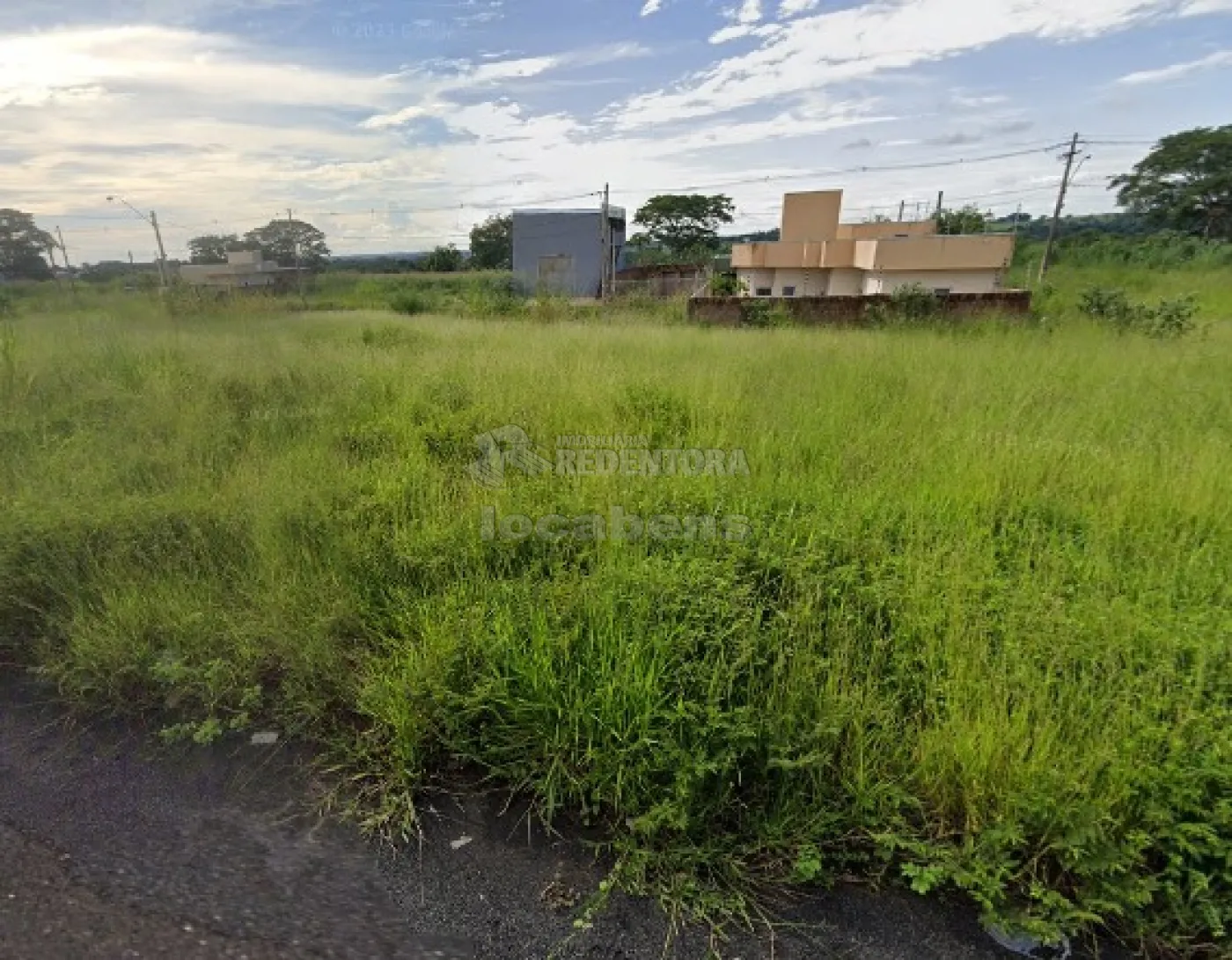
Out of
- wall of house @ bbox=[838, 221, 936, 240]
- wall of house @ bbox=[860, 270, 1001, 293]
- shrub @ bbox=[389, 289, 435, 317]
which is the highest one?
wall of house @ bbox=[838, 221, 936, 240]

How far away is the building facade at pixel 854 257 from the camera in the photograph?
20000 mm

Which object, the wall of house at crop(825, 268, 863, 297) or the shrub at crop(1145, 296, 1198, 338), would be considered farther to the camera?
the wall of house at crop(825, 268, 863, 297)

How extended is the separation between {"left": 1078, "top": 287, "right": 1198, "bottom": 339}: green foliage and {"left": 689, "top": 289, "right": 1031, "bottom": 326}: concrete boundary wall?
906mm

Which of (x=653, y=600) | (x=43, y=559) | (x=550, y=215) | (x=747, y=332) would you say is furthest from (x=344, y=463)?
(x=550, y=215)

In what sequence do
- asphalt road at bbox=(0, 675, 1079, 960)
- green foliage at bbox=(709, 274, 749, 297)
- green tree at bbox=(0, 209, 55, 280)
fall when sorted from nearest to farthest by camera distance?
asphalt road at bbox=(0, 675, 1079, 960) < green tree at bbox=(0, 209, 55, 280) < green foliage at bbox=(709, 274, 749, 297)

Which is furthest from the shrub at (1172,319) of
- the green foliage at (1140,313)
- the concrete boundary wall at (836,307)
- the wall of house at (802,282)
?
the wall of house at (802,282)

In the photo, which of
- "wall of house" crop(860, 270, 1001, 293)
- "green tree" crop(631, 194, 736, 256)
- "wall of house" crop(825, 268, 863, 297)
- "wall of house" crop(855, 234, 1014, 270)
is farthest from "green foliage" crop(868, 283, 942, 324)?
"green tree" crop(631, 194, 736, 256)

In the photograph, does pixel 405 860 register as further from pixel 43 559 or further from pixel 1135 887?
pixel 43 559

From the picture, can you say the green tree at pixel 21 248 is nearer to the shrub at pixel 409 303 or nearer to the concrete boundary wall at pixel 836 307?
the shrub at pixel 409 303

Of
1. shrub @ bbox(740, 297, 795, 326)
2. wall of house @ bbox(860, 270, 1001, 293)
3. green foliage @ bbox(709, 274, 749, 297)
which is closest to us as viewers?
shrub @ bbox(740, 297, 795, 326)

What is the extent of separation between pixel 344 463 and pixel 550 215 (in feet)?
87.6

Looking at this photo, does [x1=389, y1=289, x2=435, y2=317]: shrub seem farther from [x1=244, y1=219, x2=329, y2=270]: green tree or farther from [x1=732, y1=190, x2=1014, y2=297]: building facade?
[x1=732, y1=190, x2=1014, y2=297]: building facade

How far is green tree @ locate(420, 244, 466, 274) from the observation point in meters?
28.0

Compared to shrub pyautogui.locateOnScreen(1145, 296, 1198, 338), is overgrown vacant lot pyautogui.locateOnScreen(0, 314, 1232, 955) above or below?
below
